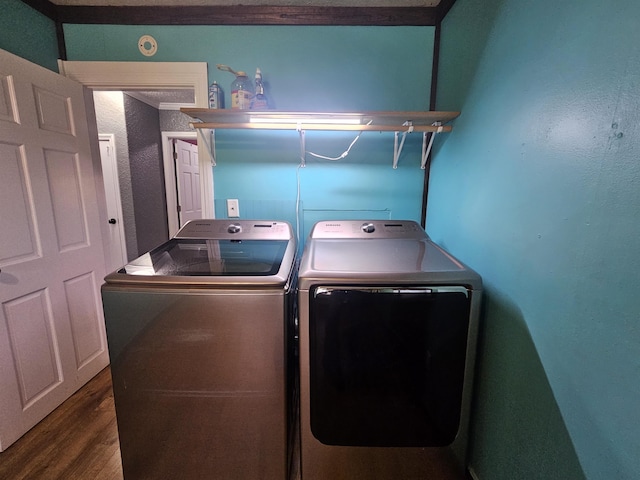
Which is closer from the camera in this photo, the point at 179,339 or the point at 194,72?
the point at 179,339

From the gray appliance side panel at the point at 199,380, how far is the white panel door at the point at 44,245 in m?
0.84

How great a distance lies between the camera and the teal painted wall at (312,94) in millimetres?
1701

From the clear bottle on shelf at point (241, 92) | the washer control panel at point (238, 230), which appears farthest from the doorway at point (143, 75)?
the washer control panel at point (238, 230)

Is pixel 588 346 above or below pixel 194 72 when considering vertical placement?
below

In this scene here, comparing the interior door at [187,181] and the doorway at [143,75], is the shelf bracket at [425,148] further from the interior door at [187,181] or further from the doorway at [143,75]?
the interior door at [187,181]

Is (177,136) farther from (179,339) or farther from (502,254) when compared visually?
(502,254)

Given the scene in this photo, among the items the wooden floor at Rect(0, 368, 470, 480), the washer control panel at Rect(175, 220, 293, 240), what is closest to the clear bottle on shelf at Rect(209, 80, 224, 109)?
the washer control panel at Rect(175, 220, 293, 240)

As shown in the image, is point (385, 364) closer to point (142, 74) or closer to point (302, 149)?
point (302, 149)

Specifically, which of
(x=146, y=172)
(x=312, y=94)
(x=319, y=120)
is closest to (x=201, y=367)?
(x=319, y=120)

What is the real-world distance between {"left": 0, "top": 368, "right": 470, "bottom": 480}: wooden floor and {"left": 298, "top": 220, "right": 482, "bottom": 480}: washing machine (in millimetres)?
228

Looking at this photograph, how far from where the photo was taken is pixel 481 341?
1.17m

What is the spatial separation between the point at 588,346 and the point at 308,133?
1637 mm

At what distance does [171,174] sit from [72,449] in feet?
9.94

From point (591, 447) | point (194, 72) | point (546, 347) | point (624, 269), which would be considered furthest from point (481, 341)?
point (194, 72)
